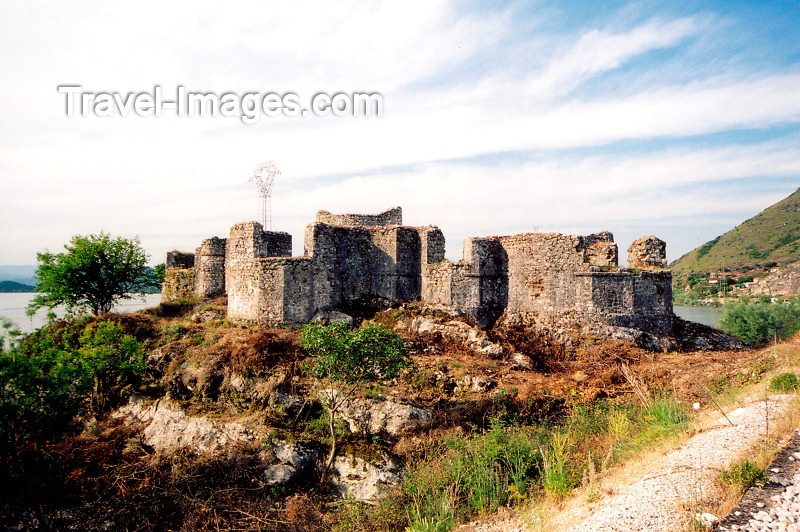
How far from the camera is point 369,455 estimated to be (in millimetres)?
12992

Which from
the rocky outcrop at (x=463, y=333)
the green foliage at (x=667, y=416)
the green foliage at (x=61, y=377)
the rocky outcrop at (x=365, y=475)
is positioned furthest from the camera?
the rocky outcrop at (x=463, y=333)

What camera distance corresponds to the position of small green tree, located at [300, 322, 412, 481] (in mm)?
12680

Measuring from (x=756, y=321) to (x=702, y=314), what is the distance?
112ft

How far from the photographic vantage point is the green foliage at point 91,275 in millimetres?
22125

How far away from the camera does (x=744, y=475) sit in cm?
677

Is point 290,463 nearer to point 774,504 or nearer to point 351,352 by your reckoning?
point 351,352

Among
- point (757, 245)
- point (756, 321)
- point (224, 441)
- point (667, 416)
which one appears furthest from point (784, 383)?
point (757, 245)

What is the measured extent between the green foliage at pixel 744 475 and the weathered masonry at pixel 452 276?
11.3m

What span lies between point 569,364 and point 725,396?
4876 millimetres

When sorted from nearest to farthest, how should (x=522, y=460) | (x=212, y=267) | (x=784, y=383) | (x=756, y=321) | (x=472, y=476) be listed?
1. (x=472, y=476)
2. (x=522, y=460)
3. (x=784, y=383)
4. (x=212, y=267)
5. (x=756, y=321)

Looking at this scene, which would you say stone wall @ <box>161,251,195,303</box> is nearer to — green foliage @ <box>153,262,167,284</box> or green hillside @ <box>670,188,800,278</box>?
green foliage @ <box>153,262,167,284</box>

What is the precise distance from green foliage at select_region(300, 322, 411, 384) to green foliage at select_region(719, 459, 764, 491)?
7.76 meters

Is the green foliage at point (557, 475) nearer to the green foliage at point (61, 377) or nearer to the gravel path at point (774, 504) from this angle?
the gravel path at point (774, 504)

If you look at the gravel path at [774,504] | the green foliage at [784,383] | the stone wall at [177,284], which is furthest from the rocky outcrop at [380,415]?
the stone wall at [177,284]
